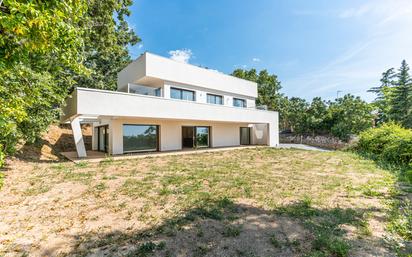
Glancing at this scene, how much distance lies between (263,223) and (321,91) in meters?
30.2

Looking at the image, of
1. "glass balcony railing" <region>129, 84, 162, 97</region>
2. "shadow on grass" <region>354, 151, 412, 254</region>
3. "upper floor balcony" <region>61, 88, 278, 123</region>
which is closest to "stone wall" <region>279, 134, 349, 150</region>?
"upper floor balcony" <region>61, 88, 278, 123</region>

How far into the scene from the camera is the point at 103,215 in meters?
4.25

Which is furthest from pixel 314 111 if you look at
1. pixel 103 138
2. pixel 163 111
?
pixel 103 138

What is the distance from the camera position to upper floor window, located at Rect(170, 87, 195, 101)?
1509 cm

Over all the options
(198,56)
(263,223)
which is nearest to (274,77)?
(198,56)

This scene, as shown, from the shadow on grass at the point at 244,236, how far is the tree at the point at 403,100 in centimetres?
2699

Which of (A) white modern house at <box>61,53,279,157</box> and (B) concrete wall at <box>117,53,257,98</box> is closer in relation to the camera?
(A) white modern house at <box>61,53,279,157</box>

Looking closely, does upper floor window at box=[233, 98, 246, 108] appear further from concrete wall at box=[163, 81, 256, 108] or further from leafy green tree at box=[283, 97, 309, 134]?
leafy green tree at box=[283, 97, 309, 134]

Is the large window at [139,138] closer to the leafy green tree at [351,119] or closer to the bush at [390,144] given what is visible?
the bush at [390,144]

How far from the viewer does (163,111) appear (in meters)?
12.2

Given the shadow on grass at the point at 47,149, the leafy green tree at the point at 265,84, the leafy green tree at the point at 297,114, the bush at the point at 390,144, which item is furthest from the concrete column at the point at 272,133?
the shadow on grass at the point at 47,149

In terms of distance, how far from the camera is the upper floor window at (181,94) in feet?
49.5

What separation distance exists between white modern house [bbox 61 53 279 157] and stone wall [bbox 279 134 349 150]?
8370 millimetres

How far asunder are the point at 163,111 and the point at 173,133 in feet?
11.3
